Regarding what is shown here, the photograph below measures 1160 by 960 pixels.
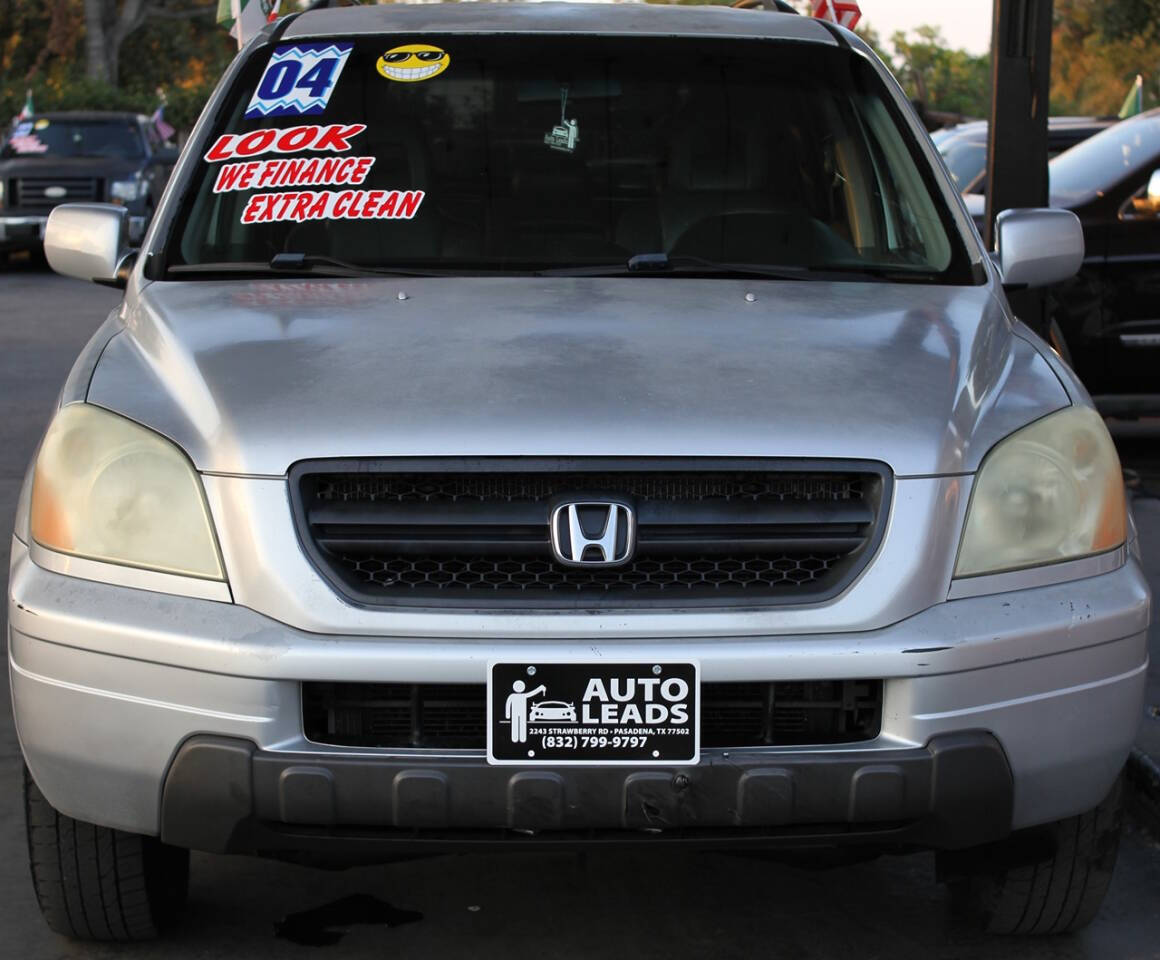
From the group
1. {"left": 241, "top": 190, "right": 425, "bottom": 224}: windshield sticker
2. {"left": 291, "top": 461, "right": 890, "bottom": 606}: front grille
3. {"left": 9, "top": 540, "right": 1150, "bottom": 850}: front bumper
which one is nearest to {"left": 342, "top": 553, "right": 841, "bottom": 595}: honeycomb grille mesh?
{"left": 291, "top": 461, "right": 890, "bottom": 606}: front grille

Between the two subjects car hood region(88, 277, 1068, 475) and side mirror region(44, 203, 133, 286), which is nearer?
car hood region(88, 277, 1068, 475)

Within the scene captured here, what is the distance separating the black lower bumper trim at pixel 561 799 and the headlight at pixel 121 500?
33 cm

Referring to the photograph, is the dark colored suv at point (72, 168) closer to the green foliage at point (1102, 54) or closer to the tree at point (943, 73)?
the green foliage at point (1102, 54)

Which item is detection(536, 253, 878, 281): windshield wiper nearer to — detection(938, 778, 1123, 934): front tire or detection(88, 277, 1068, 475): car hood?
detection(88, 277, 1068, 475): car hood

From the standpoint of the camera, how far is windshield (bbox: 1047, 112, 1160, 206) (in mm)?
9172

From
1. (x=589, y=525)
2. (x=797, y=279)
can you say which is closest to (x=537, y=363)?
(x=589, y=525)

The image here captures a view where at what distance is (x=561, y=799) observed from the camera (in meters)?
2.96

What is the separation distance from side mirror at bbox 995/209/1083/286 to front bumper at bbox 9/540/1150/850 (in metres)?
1.45

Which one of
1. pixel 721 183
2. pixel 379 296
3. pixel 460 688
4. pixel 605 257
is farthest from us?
pixel 721 183

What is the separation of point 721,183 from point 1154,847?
1826 millimetres

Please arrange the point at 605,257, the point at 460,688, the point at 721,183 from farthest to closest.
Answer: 1. the point at 721,183
2. the point at 605,257
3. the point at 460,688

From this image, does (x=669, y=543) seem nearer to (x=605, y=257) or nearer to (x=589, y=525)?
(x=589, y=525)

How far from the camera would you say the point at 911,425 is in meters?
3.13

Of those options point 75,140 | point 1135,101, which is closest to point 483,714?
point 1135,101
